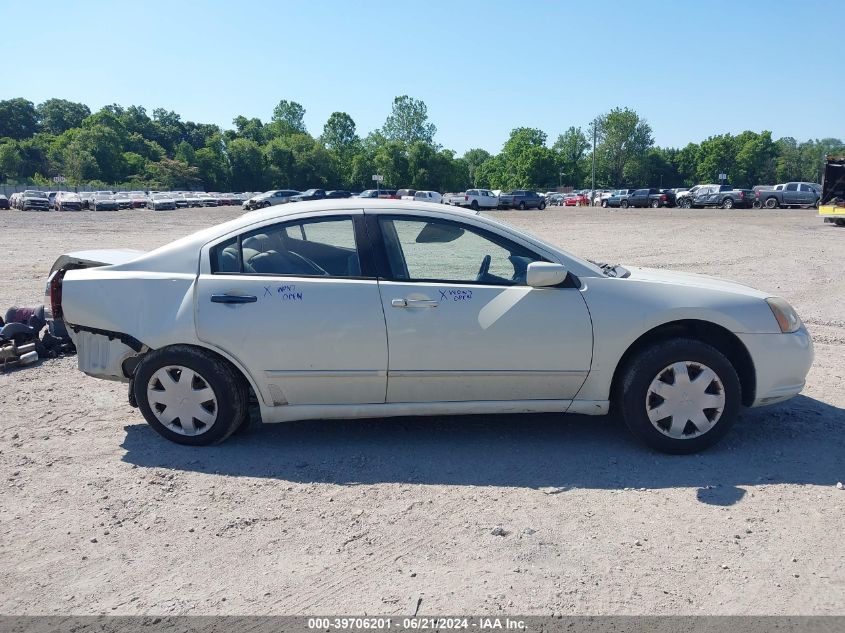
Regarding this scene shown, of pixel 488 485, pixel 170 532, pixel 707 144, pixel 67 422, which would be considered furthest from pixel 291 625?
pixel 707 144

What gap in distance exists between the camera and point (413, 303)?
14.0 ft

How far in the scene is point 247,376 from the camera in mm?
4379

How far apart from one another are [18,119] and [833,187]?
150m

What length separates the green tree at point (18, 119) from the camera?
13500 centimetres

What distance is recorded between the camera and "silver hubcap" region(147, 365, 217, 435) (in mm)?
4434

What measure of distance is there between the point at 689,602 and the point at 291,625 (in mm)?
1646

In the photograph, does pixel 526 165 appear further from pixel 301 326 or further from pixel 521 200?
pixel 301 326

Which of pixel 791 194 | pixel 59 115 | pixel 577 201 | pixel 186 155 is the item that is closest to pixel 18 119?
pixel 59 115

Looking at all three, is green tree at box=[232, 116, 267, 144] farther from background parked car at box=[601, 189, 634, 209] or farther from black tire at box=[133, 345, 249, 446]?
black tire at box=[133, 345, 249, 446]

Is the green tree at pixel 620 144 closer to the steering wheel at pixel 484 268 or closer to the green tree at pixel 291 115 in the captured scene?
the green tree at pixel 291 115

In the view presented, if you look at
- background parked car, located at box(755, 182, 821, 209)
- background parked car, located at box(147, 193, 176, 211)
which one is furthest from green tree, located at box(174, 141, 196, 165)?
background parked car, located at box(755, 182, 821, 209)

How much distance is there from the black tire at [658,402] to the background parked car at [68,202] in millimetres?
60849

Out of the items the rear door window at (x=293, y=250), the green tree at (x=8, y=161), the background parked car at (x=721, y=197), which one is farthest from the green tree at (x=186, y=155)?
the rear door window at (x=293, y=250)

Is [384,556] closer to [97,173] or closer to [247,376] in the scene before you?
[247,376]
